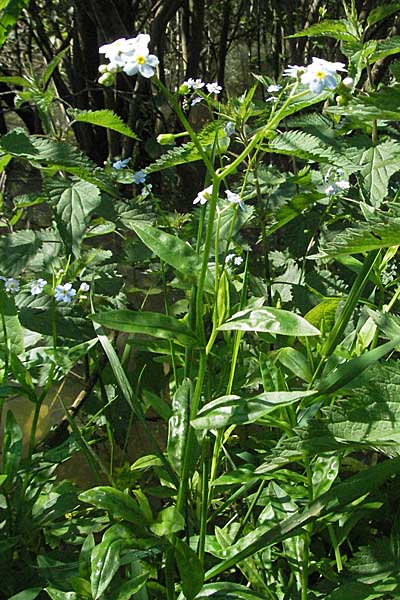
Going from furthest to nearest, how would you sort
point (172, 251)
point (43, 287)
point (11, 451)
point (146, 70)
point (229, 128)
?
point (229, 128) < point (43, 287) < point (11, 451) < point (172, 251) < point (146, 70)

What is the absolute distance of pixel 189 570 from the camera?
70 centimetres

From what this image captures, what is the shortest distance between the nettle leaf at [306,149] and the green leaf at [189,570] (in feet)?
1.98

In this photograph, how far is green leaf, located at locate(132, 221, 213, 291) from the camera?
710mm

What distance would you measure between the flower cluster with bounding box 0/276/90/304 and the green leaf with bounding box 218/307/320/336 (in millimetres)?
437

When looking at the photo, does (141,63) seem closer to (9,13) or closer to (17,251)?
(9,13)

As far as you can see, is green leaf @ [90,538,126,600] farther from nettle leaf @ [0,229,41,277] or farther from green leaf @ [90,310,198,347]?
nettle leaf @ [0,229,41,277]

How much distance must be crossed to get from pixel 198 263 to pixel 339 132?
563mm

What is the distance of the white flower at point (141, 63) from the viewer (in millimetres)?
615

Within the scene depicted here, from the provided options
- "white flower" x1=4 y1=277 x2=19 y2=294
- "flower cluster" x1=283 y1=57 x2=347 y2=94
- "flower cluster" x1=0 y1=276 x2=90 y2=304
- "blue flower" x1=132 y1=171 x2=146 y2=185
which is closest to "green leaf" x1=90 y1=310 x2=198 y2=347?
"flower cluster" x1=283 y1=57 x2=347 y2=94

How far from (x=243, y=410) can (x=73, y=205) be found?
516mm

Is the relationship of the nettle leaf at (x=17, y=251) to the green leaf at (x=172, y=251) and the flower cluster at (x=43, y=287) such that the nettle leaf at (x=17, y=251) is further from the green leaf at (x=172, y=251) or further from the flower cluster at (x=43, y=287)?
the green leaf at (x=172, y=251)

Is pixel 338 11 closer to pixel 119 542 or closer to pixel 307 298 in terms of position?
pixel 307 298

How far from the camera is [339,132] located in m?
1.16

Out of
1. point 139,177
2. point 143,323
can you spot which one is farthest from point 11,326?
point 139,177
